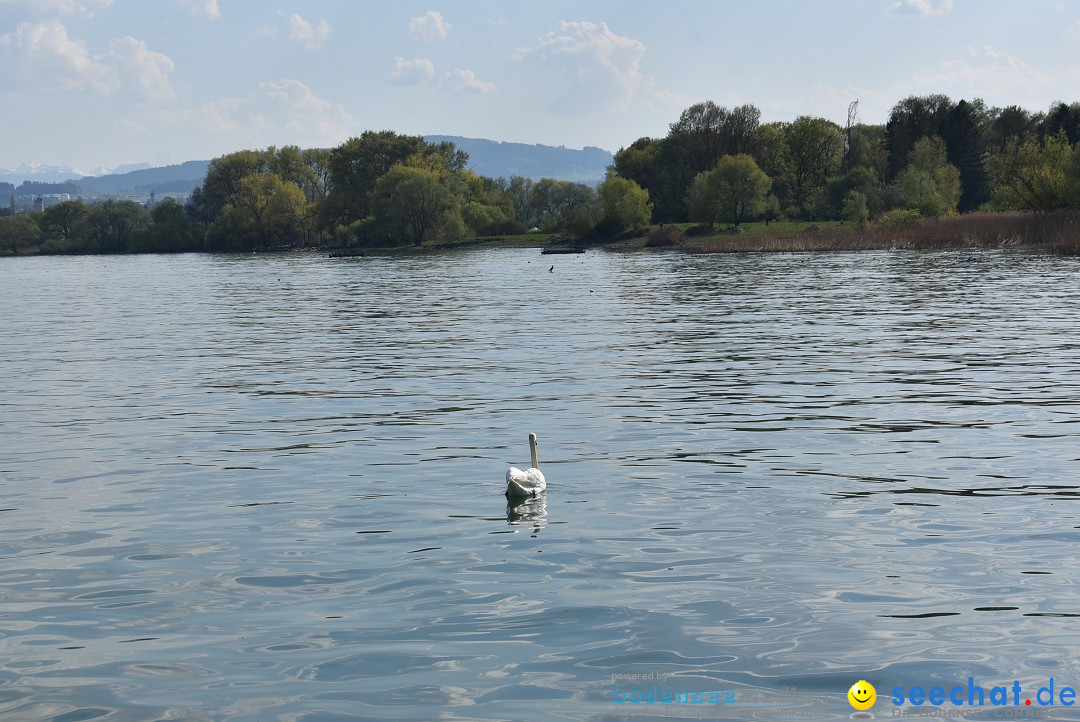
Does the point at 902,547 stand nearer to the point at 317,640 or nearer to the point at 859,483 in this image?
the point at 859,483

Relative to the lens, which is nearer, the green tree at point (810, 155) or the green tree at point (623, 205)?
the green tree at point (623, 205)

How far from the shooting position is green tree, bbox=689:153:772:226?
13800cm

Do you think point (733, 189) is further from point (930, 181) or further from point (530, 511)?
point (530, 511)

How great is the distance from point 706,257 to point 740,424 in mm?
89383

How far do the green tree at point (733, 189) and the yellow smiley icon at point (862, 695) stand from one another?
132 m

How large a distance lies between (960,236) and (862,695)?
86.3m

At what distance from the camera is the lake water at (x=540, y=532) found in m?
9.68

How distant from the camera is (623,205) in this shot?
148000mm

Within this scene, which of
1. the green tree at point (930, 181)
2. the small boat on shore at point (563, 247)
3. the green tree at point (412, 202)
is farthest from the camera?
the green tree at point (412, 202)

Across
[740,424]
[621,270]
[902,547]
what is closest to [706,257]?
[621,270]

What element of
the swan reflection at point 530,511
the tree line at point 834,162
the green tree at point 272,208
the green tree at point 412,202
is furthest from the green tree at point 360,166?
the swan reflection at point 530,511

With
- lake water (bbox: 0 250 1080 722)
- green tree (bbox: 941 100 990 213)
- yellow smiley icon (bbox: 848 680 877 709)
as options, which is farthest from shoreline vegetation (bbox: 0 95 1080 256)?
yellow smiley icon (bbox: 848 680 877 709)

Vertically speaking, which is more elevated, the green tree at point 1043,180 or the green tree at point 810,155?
the green tree at point 810,155

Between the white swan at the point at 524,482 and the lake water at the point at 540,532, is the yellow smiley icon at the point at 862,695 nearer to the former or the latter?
the lake water at the point at 540,532
